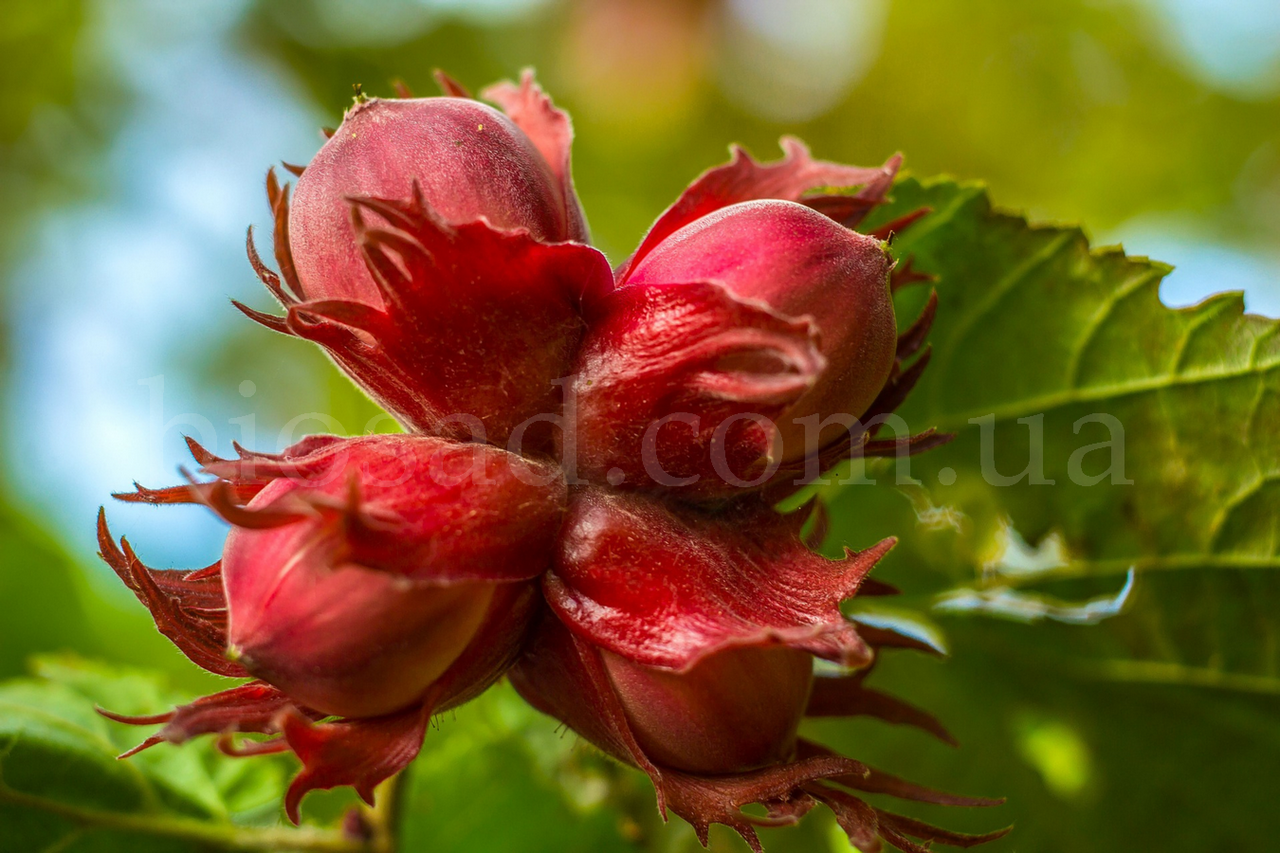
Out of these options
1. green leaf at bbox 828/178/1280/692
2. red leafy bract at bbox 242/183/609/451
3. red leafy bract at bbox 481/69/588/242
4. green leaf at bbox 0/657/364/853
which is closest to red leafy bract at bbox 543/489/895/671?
red leafy bract at bbox 242/183/609/451

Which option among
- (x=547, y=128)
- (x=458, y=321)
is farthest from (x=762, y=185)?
(x=458, y=321)

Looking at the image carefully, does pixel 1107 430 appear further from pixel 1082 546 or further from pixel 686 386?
pixel 686 386

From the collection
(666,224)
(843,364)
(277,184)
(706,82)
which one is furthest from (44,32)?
(843,364)

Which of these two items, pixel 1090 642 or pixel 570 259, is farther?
pixel 1090 642

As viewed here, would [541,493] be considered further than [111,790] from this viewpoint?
No

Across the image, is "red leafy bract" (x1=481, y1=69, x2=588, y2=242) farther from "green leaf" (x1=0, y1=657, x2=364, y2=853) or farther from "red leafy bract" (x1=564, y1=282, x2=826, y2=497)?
"green leaf" (x1=0, y1=657, x2=364, y2=853)

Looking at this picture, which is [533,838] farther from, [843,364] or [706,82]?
[706,82]
